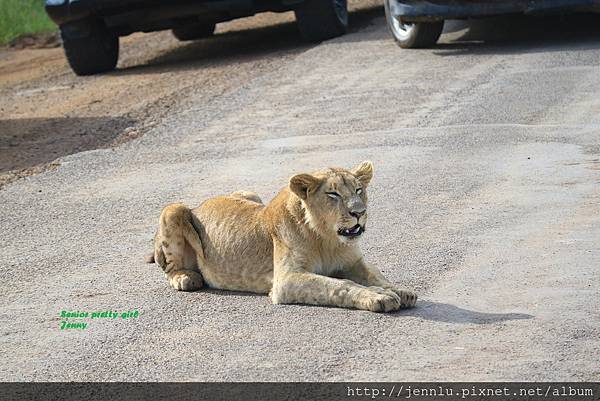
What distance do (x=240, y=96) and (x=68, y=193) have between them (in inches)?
135

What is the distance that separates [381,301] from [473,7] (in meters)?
8.13

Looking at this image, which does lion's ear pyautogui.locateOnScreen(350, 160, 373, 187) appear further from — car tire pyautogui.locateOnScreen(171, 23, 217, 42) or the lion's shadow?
car tire pyautogui.locateOnScreen(171, 23, 217, 42)

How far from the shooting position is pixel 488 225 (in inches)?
324

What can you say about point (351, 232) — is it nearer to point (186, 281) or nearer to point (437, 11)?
point (186, 281)

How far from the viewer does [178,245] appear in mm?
7512

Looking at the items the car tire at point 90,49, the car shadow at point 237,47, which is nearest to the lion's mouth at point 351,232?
the car shadow at point 237,47

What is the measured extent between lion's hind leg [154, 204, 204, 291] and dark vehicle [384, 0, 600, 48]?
23.6 ft

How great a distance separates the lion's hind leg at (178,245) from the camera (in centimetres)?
746

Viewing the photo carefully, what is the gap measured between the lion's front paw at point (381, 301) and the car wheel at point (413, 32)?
28.4 feet

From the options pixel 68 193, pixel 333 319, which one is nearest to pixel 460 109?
pixel 68 193

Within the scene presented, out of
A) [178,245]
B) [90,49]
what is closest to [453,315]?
[178,245]

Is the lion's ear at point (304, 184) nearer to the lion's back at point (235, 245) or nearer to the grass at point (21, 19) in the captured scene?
the lion's back at point (235, 245)

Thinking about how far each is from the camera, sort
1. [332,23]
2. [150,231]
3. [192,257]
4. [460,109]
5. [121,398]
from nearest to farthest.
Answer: [121,398] → [192,257] → [150,231] → [460,109] → [332,23]

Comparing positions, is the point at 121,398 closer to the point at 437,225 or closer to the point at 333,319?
the point at 333,319
